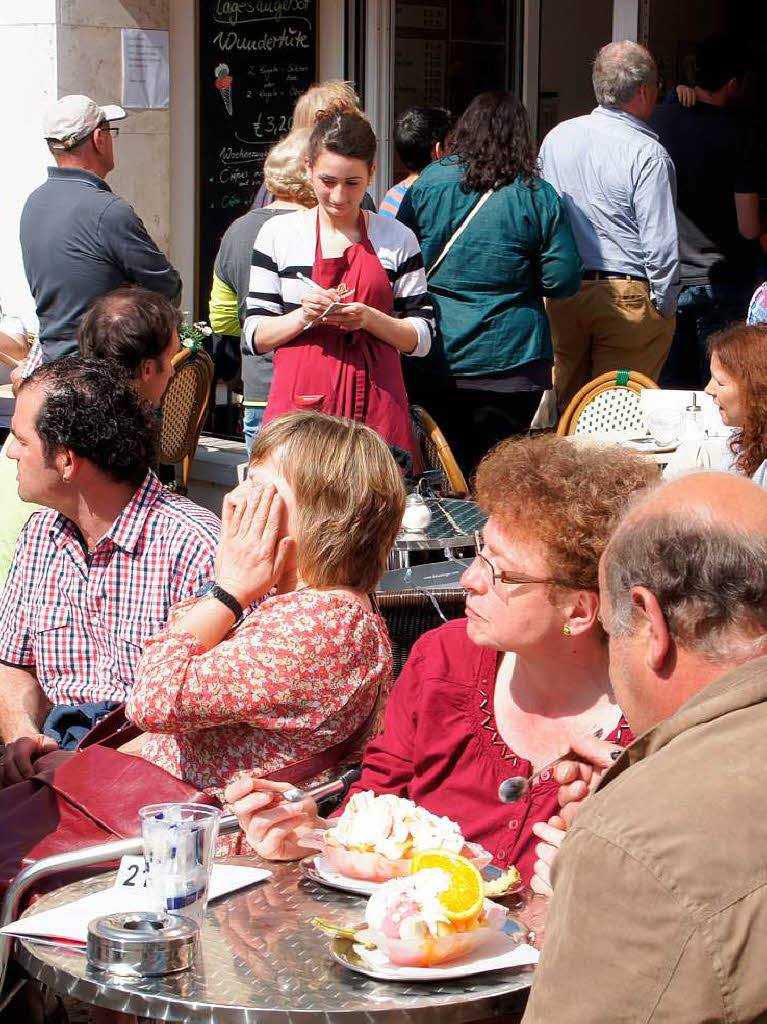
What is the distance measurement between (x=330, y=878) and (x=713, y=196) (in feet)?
18.9

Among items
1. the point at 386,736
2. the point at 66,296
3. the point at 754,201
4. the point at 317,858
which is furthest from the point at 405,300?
the point at 317,858

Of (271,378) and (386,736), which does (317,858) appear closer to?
(386,736)

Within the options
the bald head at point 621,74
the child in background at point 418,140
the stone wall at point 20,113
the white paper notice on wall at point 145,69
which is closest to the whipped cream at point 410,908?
the child in background at point 418,140

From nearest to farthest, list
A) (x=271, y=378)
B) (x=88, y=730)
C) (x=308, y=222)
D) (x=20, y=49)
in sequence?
(x=88, y=730) < (x=308, y=222) < (x=271, y=378) < (x=20, y=49)

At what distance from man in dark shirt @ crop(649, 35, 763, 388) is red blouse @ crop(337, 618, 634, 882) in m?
4.81

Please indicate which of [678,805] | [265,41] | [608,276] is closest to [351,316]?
[608,276]

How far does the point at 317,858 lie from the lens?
83.9 inches

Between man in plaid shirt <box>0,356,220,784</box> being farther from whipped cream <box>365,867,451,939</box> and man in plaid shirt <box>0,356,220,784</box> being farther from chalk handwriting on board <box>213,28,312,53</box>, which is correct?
chalk handwriting on board <box>213,28,312,53</box>

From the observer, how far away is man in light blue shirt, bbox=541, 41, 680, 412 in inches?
245

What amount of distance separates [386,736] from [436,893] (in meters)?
0.68

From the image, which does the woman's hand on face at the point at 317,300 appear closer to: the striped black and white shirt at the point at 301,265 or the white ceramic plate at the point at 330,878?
the striped black and white shirt at the point at 301,265

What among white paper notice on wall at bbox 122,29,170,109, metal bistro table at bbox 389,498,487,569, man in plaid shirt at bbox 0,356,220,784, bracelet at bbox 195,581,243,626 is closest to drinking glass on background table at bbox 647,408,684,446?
metal bistro table at bbox 389,498,487,569

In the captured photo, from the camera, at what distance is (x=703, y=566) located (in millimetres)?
1540

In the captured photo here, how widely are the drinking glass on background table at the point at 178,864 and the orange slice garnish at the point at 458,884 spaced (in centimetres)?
30
